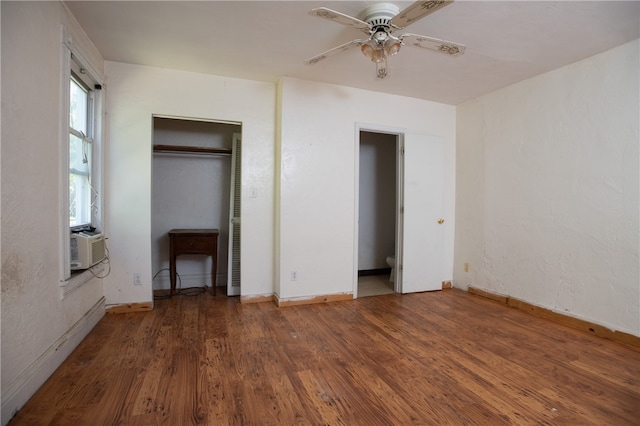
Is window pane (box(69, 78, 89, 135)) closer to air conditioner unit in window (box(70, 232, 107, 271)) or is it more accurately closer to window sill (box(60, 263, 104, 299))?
air conditioner unit in window (box(70, 232, 107, 271))

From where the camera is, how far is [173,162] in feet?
13.6

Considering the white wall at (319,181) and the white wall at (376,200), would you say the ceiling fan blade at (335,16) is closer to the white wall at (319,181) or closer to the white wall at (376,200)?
the white wall at (319,181)

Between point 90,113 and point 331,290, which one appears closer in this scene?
point 90,113

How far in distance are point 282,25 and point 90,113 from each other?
197cm

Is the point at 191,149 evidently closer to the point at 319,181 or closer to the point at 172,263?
the point at 172,263

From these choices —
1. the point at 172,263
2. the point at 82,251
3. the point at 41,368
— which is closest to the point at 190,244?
the point at 172,263

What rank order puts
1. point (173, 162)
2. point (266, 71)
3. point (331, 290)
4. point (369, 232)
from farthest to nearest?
point (369, 232)
point (173, 162)
point (331, 290)
point (266, 71)

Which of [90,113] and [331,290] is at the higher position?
[90,113]

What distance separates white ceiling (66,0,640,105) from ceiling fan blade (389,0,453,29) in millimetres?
246

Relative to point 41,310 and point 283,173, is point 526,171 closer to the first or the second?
point 283,173

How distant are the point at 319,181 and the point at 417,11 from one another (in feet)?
6.70

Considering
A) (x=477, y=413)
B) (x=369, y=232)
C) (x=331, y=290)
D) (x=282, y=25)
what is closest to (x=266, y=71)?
(x=282, y=25)

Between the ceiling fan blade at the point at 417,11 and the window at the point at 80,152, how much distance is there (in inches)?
99.1

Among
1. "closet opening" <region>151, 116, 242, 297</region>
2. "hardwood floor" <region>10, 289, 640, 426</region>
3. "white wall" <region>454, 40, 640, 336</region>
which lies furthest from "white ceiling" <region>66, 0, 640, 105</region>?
A: "hardwood floor" <region>10, 289, 640, 426</region>
